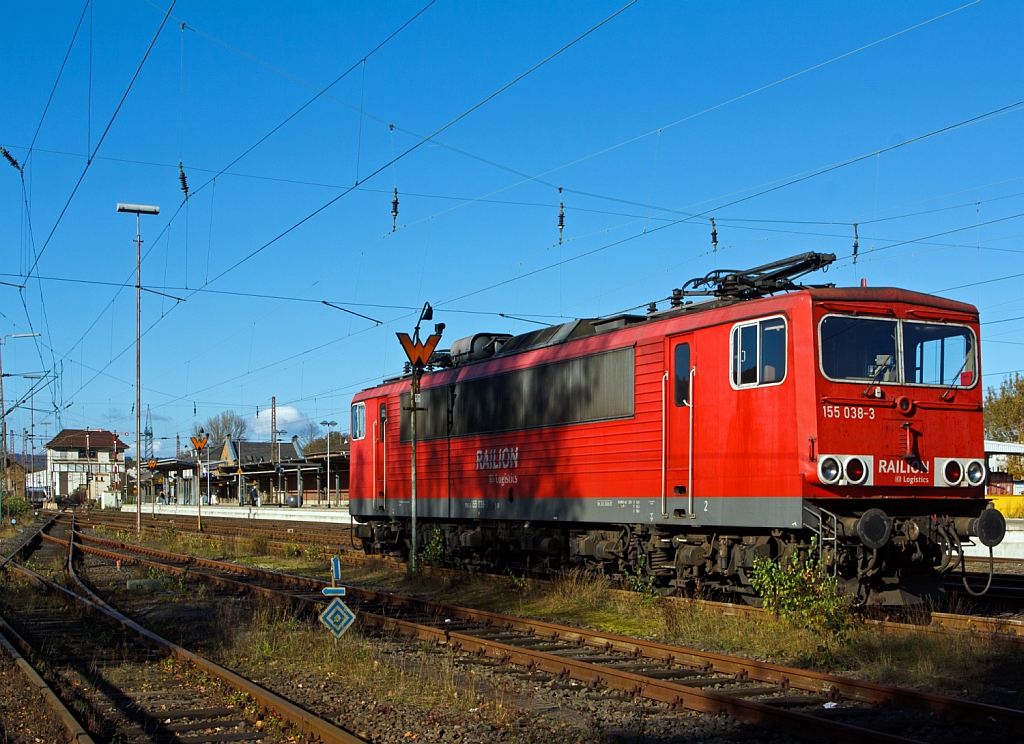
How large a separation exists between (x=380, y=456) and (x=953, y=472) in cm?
1340

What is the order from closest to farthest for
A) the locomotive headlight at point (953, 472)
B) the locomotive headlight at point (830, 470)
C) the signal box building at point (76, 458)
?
the locomotive headlight at point (830, 470)
the locomotive headlight at point (953, 472)
the signal box building at point (76, 458)

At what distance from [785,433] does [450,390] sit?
933cm

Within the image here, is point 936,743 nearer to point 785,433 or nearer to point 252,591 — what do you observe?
point 785,433

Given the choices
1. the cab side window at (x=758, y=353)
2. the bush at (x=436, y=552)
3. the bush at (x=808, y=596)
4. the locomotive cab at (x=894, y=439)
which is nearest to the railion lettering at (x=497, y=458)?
the bush at (x=436, y=552)

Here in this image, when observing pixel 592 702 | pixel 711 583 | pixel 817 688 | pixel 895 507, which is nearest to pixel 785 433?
pixel 895 507

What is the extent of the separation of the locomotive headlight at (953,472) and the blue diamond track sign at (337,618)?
7.32 metres

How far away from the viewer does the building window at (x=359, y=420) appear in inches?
939

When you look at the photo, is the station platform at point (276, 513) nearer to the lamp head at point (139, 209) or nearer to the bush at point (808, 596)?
the lamp head at point (139, 209)

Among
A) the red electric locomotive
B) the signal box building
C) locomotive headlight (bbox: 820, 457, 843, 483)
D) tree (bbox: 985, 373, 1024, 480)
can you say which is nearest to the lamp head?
the red electric locomotive

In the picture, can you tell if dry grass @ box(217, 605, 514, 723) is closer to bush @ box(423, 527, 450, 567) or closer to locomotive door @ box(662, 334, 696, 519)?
locomotive door @ box(662, 334, 696, 519)

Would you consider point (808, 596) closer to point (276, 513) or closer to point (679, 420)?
point (679, 420)

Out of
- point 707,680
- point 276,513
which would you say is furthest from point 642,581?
point 276,513

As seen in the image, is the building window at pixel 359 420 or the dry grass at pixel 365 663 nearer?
the dry grass at pixel 365 663

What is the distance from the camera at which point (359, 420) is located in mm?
24172
